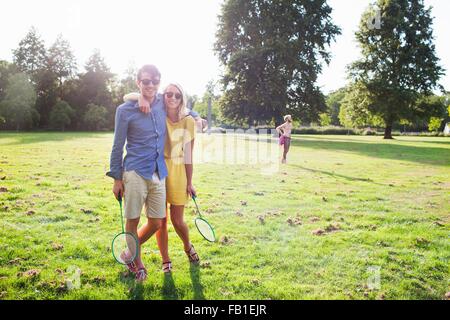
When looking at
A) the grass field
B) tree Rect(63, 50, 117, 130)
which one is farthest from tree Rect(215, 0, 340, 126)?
tree Rect(63, 50, 117, 130)

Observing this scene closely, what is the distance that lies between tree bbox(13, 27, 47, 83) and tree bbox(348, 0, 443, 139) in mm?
61923

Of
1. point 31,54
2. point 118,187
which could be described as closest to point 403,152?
point 118,187

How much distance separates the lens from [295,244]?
656 cm

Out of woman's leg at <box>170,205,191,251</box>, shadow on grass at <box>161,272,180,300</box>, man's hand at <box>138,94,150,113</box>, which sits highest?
man's hand at <box>138,94,150,113</box>

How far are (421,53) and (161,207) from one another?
186 feet

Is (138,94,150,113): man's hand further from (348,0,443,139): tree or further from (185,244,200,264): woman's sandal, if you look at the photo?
(348,0,443,139): tree

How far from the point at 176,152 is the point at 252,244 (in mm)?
2505

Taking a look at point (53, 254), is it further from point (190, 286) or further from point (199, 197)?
point (199, 197)

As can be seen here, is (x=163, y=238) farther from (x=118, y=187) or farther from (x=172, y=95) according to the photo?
(x=172, y=95)

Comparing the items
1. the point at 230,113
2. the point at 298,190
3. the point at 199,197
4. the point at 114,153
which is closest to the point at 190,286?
the point at 114,153

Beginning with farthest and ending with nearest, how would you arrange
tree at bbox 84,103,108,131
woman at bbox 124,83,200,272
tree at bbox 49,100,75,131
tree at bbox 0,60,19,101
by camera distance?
1. tree at bbox 84,103,108,131
2. tree at bbox 49,100,75,131
3. tree at bbox 0,60,19,101
4. woman at bbox 124,83,200,272

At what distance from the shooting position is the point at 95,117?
69.1 metres

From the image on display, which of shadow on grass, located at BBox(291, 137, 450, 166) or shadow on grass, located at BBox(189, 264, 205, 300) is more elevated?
shadow on grass, located at BBox(291, 137, 450, 166)

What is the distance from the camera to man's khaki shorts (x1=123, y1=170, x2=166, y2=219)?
15.5 feet
